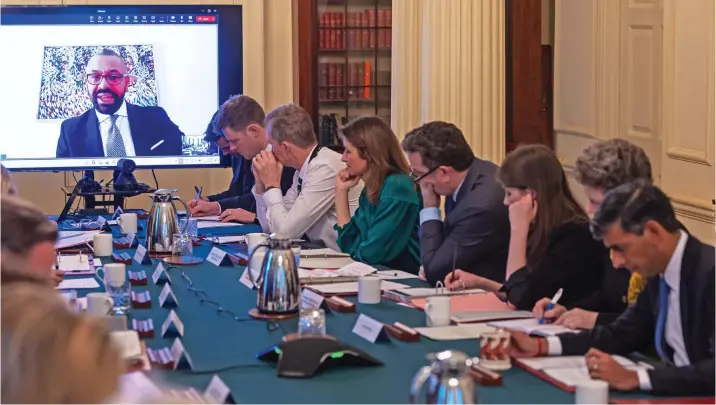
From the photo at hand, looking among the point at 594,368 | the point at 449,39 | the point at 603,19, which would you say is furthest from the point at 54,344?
the point at 603,19

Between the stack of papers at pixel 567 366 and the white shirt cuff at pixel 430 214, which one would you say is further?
the white shirt cuff at pixel 430 214

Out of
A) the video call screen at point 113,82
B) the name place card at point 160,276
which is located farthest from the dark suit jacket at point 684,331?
the video call screen at point 113,82

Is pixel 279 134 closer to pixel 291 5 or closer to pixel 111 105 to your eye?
pixel 111 105

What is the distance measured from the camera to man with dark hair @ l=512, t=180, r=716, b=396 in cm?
228

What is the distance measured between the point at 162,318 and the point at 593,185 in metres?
1.18

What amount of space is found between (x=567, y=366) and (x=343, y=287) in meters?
1.12

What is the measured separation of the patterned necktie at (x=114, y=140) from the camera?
5.99 metres

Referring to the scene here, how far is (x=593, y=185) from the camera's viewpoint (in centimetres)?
293

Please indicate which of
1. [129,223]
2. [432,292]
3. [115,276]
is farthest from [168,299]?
[129,223]

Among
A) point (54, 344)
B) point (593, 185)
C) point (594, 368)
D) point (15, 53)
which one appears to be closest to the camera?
point (54, 344)

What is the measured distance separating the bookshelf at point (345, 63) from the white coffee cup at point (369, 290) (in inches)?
163

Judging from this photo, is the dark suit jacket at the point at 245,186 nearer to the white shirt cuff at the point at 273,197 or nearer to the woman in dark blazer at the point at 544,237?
the white shirt cuff at the point at 273,197

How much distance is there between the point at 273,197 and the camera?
4.69 meters

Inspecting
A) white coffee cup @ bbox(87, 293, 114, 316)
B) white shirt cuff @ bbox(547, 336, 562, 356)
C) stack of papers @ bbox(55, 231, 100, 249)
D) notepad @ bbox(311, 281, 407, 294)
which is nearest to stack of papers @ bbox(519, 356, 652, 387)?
white shirt cuff @ bbox(547, 336, 562, 356)
